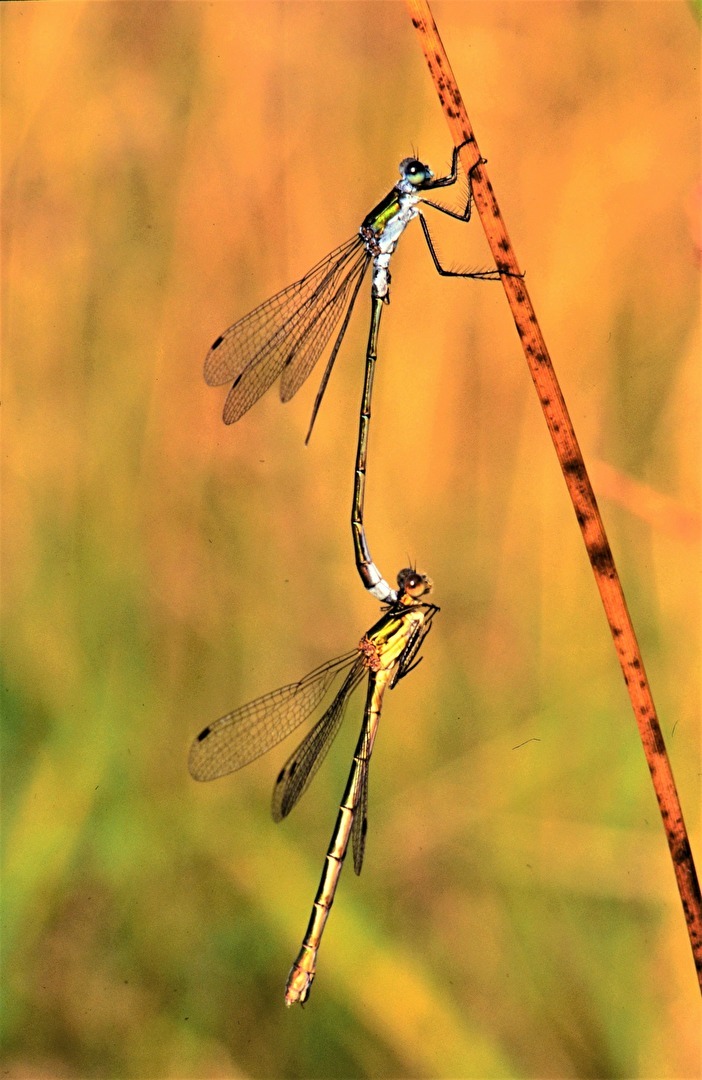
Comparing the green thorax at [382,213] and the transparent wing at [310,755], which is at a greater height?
the green thorax at [382,213]

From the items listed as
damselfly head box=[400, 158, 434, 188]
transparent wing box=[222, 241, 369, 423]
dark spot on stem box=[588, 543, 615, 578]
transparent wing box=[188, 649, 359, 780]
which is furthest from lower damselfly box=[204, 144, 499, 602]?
dark spot on stem box=[588, 543, 615, 578]

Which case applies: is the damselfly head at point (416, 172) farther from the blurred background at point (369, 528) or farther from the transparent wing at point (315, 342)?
the transparent wing at point (315, 342)

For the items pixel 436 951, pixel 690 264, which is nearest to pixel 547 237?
pixel 690 264

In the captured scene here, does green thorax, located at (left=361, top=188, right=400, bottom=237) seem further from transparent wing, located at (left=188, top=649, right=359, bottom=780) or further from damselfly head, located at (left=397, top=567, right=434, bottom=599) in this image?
transparent wing, located at (left=188, top=649, right=359, bottom=780)

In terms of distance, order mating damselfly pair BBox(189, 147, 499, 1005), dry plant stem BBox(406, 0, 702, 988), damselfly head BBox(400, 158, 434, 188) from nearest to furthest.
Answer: dry plant stem BBox(406, 0, 702, 988)
damselfly head BBox(400, 158, 434, 188)
mating damselfly pair BBox(189, 147, 499, 1005)

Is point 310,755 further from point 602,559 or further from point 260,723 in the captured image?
point 602,559

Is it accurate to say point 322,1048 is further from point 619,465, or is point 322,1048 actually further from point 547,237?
point 547,237

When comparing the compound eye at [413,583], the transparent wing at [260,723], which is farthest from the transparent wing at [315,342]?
the transparent wing at [260,723]
